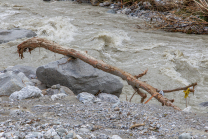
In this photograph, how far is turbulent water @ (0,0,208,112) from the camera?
490 centimetres

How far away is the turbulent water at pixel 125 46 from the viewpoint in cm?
490

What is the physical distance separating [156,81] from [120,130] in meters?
3.07

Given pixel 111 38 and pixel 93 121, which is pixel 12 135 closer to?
pixel 93 121

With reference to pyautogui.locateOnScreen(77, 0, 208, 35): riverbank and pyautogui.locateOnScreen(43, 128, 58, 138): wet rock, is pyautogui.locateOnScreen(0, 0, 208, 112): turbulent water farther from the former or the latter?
pyautogui.locateOnScreen(43, 128, 58, 138): wet rock

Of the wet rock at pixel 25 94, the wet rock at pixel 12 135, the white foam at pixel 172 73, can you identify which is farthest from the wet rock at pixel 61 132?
the white foam at pixel 172 73

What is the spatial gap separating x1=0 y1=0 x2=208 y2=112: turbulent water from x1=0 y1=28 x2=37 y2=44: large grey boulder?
0.92ft

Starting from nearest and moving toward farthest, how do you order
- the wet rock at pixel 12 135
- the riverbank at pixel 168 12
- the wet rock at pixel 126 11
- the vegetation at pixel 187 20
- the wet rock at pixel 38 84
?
the wet rock at pixel 12 135 < the wet rock at pixel 38 84 < the vegetation at pixel 187 20 < the riverbank at pixel 168 12 < the wet rock at pixel 126 11

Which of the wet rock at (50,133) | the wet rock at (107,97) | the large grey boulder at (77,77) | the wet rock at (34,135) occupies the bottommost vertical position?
the wet rock at (107,97)

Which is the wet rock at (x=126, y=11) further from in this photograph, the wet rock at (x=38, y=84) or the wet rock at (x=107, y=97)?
the wet rock at (x=107, y=97)

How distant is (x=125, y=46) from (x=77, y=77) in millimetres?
3662

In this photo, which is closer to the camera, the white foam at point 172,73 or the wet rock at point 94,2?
the white foam at point 172,73

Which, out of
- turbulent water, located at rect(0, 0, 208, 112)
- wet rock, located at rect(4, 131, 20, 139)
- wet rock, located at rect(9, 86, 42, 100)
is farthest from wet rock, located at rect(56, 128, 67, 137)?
turbulent water, located at rect(0, 0, 208, 112)

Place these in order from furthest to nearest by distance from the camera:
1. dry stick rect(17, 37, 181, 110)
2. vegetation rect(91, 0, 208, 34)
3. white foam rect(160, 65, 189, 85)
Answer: vegetation rect(91, 0, 208, 34) → white foam rect(160, 65, 189, 85) → dry stick rect(17, 37, 181, 110)

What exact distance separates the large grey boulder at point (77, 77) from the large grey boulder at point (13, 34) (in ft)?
12.9
